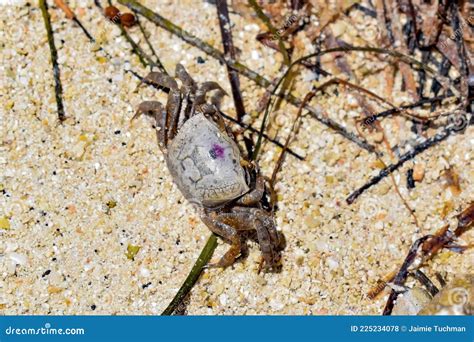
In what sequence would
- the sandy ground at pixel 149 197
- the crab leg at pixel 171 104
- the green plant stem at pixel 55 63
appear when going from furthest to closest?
the green plant stem at pixel 55 63, the crab leg at pixel 171 104, the sandy ground at pixel 149 197

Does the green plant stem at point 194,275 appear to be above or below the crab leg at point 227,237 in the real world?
below

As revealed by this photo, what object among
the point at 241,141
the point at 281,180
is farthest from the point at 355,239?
the point at 241,141

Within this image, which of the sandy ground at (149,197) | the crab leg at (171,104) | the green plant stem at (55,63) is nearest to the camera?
the sandy ground at (149,197)

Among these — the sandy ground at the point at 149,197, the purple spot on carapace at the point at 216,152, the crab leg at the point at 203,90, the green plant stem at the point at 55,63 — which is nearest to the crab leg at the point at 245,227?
the sandy ground at the point at 149,197

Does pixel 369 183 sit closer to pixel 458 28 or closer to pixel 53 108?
pixel 458 28

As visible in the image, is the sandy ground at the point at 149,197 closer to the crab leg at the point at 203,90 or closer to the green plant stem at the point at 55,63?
the green plant stem at the point at 55,63

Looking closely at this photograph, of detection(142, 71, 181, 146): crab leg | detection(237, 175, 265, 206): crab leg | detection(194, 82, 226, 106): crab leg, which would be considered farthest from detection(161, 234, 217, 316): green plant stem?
detection(194, 82, 226, 106): crab leg

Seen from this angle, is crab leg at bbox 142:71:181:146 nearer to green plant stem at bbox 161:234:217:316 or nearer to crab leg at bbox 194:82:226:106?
crab leg at bbox 194:82:226:106

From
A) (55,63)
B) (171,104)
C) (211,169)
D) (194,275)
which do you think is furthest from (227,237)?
(55,63)
